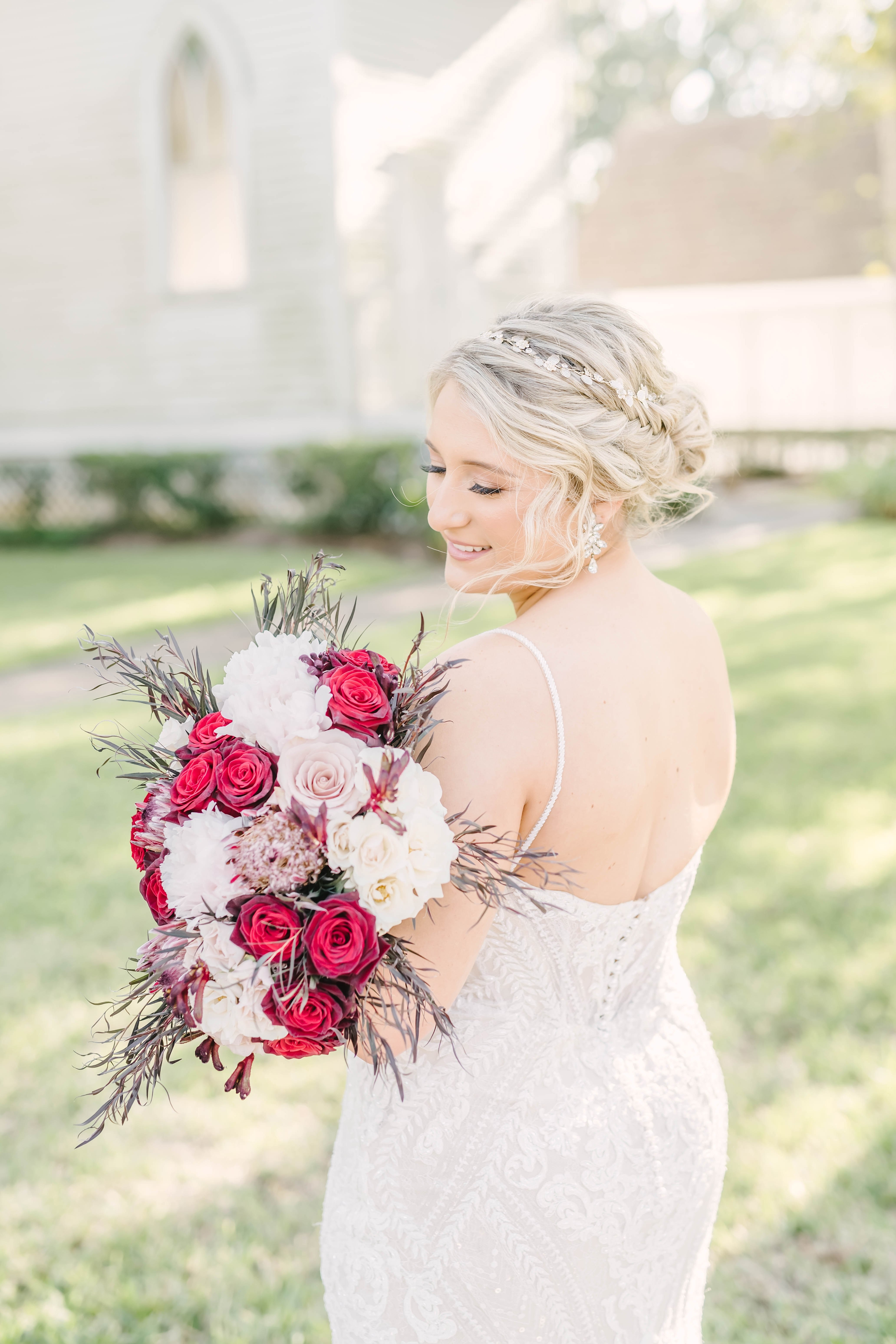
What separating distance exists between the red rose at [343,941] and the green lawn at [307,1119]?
1.91 m

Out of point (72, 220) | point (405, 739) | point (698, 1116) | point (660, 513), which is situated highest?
point (72, 220)

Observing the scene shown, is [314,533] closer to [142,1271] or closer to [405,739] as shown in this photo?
[142,1271]

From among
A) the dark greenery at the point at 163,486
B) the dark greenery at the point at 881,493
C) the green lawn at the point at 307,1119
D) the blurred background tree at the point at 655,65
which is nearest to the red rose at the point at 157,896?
the green lawn at the point at 307,1119

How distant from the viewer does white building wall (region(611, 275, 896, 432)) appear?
25359 millimetres

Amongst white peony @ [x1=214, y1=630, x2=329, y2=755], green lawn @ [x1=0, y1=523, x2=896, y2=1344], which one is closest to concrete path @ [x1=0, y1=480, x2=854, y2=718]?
white peony @ [x1=214, y1=630, x2=329, y2=755]

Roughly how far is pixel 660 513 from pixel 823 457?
73.5ft

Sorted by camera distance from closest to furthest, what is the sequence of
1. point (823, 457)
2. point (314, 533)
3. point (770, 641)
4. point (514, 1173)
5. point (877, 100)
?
point (514, 1173) → point (770, 641) → point (877, 100) → point (314, 533) → point (823, 457)

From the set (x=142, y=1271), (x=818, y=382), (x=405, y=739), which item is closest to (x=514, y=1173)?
(x=405, y=739)

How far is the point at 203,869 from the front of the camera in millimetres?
1537

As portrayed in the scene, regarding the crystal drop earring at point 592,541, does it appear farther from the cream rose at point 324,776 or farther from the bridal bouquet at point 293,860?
the cream rose at point 324,776

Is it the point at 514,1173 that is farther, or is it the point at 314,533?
the point at 314,533

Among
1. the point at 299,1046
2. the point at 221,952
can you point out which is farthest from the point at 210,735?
the point at 299,1046

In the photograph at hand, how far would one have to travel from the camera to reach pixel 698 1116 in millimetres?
2039

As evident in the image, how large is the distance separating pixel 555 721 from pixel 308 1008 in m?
0.50
